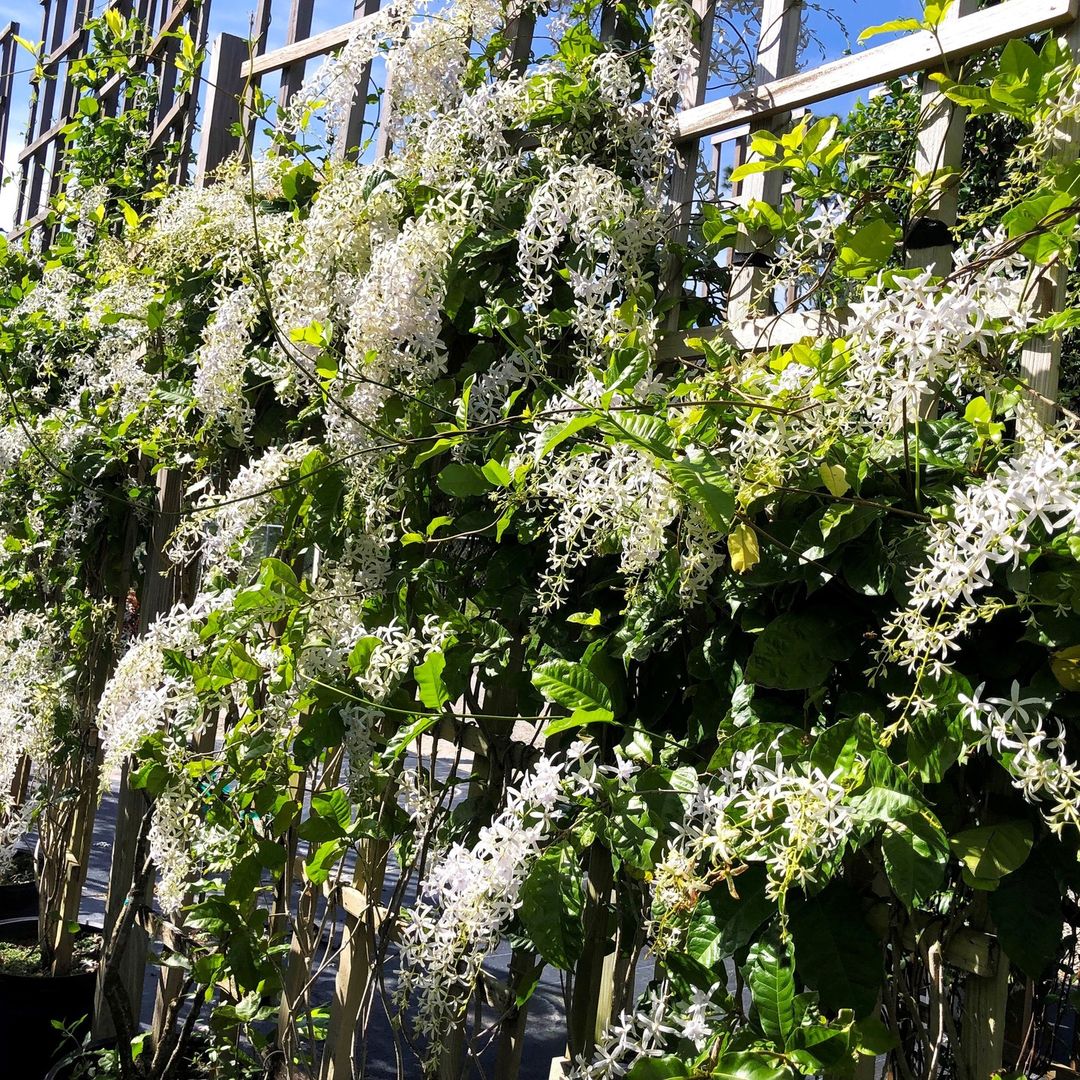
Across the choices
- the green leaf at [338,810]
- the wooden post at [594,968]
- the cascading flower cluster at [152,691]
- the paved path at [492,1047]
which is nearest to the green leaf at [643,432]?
the wooden post at [594,968]

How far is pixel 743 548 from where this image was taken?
994 millimetres

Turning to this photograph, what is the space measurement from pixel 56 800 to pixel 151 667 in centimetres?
117

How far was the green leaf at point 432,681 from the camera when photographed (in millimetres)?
1274

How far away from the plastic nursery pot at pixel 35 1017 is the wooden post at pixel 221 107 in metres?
1.94

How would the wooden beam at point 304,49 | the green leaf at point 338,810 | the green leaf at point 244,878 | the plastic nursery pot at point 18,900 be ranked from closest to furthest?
the green leaf at point 338,810, the green leaf at point 244,878, the wooden beam at point 304,49, the plastic nursery pot at point 18,900

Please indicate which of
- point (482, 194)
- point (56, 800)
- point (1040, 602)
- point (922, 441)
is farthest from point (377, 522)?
point (56, 800)

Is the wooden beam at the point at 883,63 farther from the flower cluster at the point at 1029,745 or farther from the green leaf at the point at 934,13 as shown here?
the flower cluster at the point at 1029,745

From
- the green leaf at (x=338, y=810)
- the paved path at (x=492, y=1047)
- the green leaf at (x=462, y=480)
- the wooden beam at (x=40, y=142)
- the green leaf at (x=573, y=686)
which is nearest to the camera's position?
the green leaf at (x=573, y=686)

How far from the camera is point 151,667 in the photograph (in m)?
1.86

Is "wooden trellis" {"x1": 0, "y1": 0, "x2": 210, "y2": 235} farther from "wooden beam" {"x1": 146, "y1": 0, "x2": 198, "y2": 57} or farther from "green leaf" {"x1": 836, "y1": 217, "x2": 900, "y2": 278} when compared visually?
"green leaf" {"x1": 836, "y1": 217, "x2": 900, "y2": 278}

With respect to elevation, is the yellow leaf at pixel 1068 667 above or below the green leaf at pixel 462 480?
below

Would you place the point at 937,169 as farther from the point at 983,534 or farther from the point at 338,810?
the point at 338,810

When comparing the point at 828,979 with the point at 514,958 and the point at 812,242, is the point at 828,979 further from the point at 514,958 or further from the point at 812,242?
the point at 812,242

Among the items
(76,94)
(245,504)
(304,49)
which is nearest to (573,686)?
(245,504)
